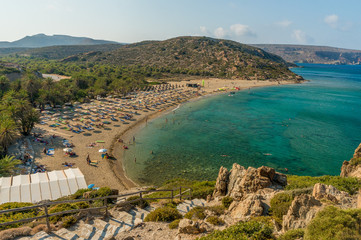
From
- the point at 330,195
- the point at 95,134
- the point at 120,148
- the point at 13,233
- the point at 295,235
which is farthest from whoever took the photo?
the point at 95,134

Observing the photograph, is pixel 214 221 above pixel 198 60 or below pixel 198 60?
below

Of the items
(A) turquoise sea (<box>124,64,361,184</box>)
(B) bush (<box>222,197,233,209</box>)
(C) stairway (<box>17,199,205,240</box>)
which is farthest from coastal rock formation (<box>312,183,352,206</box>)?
(A) turquoise sea (<box>124,64,361,184</box>)

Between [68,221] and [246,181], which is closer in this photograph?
[68,221]

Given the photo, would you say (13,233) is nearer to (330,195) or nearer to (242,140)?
(330,195)

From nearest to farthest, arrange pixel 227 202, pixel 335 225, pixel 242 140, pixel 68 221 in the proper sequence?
pixel 335 225
pixel 68 221
pixel 227 202
pixel 242 140

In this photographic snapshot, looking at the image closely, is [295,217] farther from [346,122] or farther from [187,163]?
[346,122]

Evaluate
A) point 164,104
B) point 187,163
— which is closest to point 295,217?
point 187,163

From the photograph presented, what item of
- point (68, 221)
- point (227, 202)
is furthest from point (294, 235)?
point (68, 221)

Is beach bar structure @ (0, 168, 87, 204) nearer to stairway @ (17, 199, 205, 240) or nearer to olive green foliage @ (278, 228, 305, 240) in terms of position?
stairway @ (17, 199, 205, 240)
